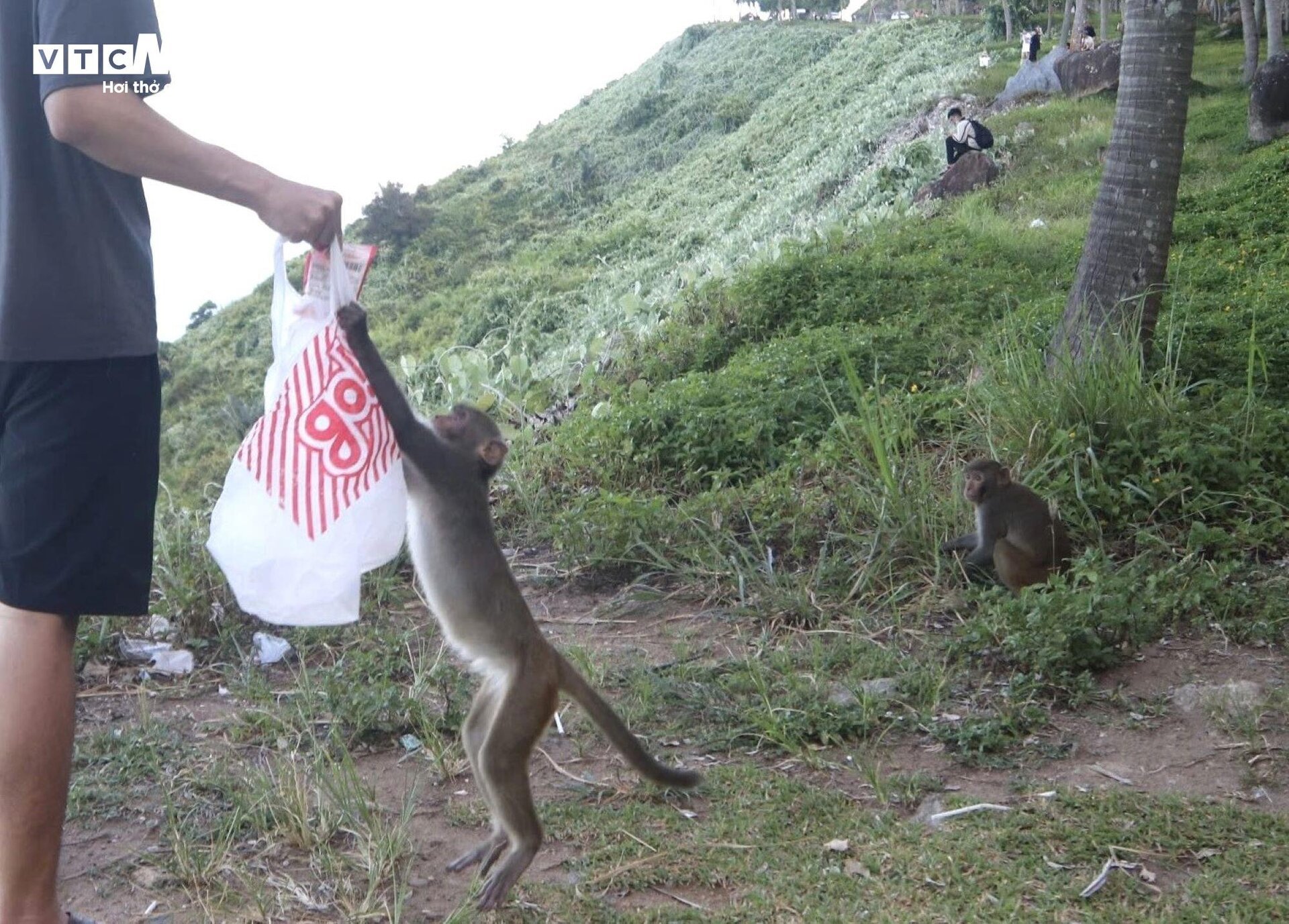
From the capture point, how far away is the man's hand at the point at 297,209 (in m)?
2.94

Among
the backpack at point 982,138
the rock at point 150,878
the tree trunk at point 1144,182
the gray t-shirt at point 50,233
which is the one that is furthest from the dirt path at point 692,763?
the backpack at point 982,138

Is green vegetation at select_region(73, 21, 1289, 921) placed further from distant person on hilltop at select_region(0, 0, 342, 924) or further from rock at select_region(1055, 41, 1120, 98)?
rock at select_region(1055, 41, 1120, 98)

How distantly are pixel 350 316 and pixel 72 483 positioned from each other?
827 millimetres

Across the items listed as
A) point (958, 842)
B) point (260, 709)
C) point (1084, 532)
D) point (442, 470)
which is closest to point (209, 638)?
point (260, 709)

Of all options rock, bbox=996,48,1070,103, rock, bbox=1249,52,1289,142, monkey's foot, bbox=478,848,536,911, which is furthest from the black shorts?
rock, bbox=996,48,1070,103

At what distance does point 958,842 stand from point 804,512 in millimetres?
2536

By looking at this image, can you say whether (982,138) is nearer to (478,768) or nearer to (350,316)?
(350,316)

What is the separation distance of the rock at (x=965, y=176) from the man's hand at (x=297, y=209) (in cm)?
1340

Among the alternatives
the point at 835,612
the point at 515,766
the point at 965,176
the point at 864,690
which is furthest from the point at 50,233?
the point at 965,176

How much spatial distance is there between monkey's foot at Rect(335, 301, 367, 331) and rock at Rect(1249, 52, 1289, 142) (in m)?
15.1

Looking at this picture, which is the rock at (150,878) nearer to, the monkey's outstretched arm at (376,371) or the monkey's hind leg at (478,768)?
the monkey's hind leg at (478,768)

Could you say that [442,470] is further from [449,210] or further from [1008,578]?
[449,210]

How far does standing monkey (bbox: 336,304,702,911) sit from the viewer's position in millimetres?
3355

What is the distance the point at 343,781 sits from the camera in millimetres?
3623
